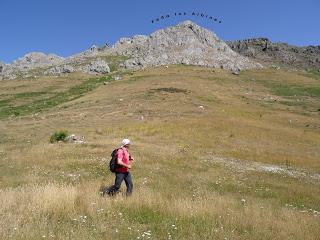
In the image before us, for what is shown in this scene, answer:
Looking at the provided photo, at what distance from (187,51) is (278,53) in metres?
40.9

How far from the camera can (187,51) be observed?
5037 inches

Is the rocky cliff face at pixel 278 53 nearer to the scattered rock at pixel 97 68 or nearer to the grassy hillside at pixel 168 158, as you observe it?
the grassy hillside at pixel 168 158

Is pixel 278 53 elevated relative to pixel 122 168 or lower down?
elevated

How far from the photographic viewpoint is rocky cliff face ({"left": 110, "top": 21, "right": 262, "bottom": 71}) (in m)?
119

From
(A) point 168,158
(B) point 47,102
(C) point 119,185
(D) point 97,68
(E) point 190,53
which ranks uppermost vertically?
(E) point 190,53

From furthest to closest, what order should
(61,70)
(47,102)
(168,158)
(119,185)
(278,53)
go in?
(278,53), (61,70), (47,102), (168,158), (119,185)

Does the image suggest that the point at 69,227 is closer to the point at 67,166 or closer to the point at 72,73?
the point at 67,166

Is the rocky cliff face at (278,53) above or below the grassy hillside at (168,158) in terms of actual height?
above

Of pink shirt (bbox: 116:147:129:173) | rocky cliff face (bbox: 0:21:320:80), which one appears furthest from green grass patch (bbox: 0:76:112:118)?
pink shirt (bbox: 116:147:129:173)

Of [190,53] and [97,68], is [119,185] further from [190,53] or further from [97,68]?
[190,53]

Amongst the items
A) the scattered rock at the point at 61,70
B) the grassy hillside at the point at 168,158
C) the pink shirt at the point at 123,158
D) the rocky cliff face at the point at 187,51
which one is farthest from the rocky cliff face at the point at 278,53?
the pink shirt at the point at 123,158

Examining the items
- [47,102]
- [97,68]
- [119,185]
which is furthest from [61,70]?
[119,185]

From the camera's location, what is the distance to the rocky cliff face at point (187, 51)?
11875 cm

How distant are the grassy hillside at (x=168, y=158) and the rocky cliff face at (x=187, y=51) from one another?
709 inches
